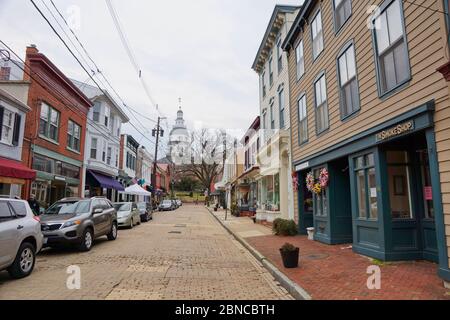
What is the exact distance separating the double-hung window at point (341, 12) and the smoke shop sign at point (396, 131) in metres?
4.19

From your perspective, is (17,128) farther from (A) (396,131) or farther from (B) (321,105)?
(A) (396,131)

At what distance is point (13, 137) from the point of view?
1590cm

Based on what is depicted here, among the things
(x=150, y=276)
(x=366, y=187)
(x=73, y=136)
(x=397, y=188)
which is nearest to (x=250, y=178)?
(x=73, y=136)

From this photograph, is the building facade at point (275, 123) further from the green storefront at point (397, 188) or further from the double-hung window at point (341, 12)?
the green storefront at point (397, 188)

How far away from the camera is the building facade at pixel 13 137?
1438 centimetres

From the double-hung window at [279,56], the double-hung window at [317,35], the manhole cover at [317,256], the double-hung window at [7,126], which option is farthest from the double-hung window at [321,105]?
the double-hung window at [7,126]

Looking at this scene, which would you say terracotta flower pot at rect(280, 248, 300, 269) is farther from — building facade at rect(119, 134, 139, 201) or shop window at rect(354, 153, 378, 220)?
building facade at rect(119, 134, 139, 201)

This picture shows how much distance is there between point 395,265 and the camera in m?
7.96

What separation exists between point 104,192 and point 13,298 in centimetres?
2618

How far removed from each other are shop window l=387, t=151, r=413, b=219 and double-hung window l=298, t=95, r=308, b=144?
220 inches

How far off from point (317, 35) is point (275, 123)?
6.71 m

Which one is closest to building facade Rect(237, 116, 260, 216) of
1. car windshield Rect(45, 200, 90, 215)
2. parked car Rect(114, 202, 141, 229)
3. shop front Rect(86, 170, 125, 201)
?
parked car Rect(114, 202, 141, 229)
